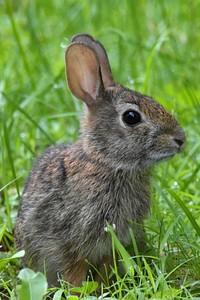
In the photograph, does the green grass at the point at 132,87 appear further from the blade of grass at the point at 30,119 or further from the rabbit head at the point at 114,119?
the rabbit head at the point at 114,119

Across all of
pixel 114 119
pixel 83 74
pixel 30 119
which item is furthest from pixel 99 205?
pixel 30 119

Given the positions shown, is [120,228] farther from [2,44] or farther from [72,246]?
[2,44]

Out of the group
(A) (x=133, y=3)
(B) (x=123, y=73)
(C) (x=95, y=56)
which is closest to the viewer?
(C) (x=95, y=56)

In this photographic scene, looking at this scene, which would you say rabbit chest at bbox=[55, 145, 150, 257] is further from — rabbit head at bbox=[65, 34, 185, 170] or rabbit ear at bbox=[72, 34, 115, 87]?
rabbit ear at bbox=[72, 34, 115, 87]

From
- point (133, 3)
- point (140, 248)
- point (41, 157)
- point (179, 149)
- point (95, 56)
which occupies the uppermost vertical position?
point (133, 3)

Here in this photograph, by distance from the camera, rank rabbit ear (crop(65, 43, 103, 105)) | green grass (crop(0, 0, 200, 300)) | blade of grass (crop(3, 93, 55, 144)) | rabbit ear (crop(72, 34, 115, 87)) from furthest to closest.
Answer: blade of grass (crop(3, 93, 55, 144)) → rabbit ear (crop(72, 34, 115, 87)) → rabbit ear (crop(65, 43, 103, 105)) → green grass (crop(0, 0, 200, 300))

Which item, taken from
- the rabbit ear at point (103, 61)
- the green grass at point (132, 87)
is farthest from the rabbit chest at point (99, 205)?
the rabbit ear at point (103, 61)

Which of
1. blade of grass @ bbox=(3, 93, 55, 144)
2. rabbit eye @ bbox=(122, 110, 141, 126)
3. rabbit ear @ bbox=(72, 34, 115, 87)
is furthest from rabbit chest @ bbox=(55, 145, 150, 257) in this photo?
blade of grass @ bbox=(3, 93, 55, 144)

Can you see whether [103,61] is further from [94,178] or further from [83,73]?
[94,178]

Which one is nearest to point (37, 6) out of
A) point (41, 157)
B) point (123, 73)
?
point (123, 73)
